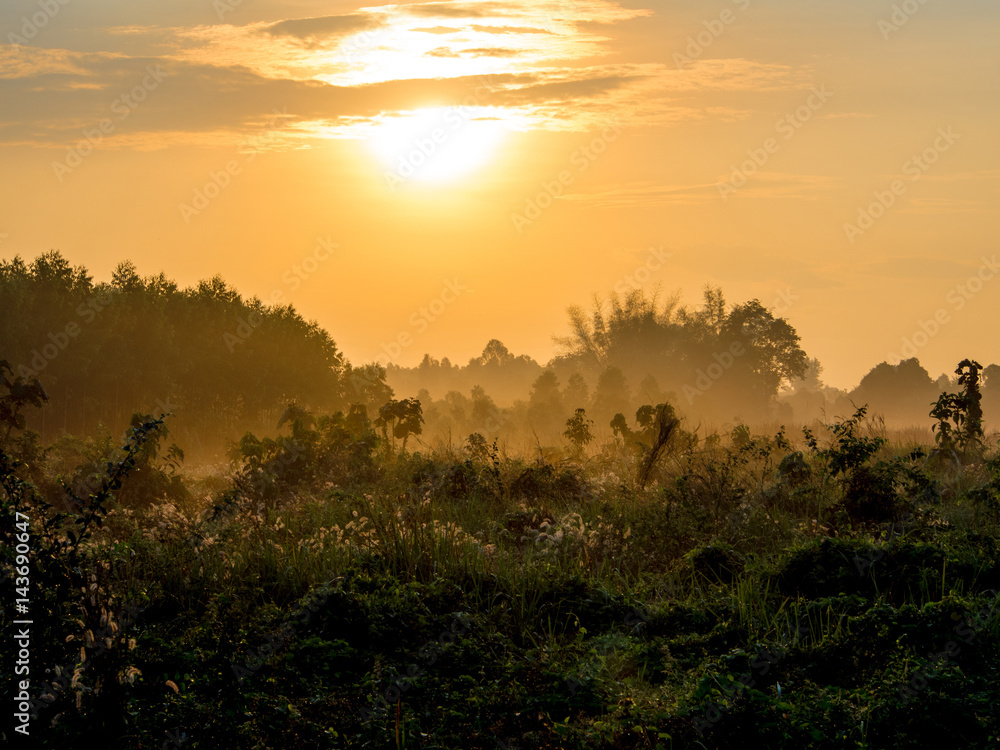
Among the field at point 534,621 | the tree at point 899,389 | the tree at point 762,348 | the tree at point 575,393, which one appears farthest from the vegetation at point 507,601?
the tree at point 899,389

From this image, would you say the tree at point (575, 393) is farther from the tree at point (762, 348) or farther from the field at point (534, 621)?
the field at point (534, 621)

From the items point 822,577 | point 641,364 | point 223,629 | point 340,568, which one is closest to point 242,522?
point 340,568

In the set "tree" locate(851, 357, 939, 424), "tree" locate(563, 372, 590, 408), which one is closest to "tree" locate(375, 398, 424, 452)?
"tree" locate(563, 372, 590, 408)

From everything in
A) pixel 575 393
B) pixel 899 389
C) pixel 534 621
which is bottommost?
pixel 899 389

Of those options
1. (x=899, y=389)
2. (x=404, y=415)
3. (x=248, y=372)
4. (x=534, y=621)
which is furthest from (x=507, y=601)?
(x=899, y=389)

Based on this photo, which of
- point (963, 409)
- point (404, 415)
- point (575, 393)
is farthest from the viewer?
point (575, 393)

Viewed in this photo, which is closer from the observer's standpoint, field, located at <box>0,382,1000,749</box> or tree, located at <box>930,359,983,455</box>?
field, located at <box>0,382,1000,749</box>

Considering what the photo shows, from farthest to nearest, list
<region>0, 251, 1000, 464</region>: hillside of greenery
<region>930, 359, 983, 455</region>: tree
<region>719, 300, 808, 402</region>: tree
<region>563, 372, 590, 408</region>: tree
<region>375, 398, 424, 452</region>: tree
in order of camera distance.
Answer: <region>719, 300, 808, 402</region>: tree < <region>563, 372, 590, 408</region>: tree < <region>0, 251, 1000, 464</region>: hillside of greenery < <region>375, 398, 424, 452</region>: tree < <region>930, 359, 983, 455</region>: tree

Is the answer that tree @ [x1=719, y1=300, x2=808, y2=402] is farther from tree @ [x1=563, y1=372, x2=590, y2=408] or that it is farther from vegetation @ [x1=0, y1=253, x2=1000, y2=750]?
vegetation @ [x1=0, y1=253, x2=1000, y2=750]

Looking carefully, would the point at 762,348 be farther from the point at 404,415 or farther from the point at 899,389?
the point at 404,415

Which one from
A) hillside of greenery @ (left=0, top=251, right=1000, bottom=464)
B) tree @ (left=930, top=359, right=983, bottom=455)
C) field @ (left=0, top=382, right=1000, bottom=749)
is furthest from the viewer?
hillside of greenery @ (left=0, top=251, right=1000, bottom=464)

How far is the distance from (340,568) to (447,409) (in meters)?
30.7

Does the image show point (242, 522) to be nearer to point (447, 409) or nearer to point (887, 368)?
point (447, 409)

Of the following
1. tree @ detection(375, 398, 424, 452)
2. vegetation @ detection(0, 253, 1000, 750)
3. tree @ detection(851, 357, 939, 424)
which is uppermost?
tree @ detection(375, 398, 424, 452)
